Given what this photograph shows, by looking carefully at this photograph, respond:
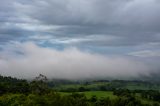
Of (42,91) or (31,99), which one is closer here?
(31,99)

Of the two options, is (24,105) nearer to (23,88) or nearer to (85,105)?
(85,105)

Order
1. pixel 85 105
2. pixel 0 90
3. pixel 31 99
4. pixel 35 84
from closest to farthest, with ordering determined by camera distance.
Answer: pixel 31 99
pixel 35 84
pixel 85 105
pixel 0 90

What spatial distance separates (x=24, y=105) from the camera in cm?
11956

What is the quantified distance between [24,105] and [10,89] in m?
76.6

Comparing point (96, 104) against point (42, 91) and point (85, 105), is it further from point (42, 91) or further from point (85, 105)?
point (42, 91)

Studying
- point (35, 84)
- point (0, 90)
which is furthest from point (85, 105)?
point (0, 90)

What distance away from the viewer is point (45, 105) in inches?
4481

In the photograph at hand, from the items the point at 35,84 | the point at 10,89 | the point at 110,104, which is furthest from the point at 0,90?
the point at 110,104

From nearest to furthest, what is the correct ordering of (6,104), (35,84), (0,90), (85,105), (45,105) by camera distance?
(45,105)
(6,104)
(35,84)
(85,105)
(0,90)

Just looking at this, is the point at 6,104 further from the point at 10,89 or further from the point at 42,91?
the point at 10,89

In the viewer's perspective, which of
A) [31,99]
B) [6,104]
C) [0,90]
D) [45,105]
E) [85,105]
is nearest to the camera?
[45,105]

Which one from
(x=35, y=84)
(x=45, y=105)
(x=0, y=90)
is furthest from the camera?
(x=0, y=90)

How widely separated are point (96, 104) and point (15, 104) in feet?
244

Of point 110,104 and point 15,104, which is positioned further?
point 110,104
